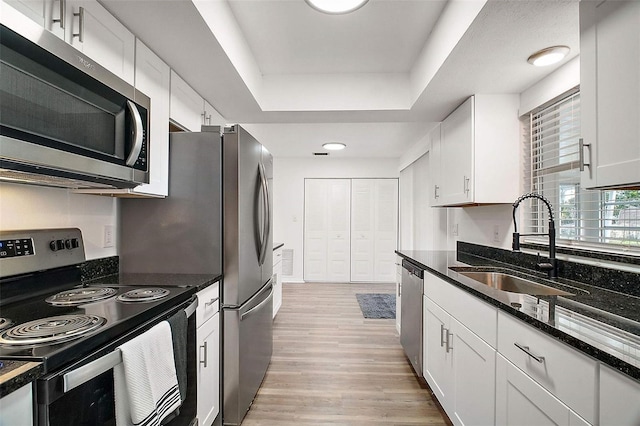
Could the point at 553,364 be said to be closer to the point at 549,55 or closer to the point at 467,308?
the point at 467,308

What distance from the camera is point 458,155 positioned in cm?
258

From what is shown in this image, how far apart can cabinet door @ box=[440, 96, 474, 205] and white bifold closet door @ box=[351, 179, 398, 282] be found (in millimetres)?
3184

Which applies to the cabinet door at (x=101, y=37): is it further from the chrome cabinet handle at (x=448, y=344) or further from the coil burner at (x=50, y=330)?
the chrome cabinet handle at (x=448, y=344)

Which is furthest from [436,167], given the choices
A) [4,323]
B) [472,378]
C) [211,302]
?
[4,323]

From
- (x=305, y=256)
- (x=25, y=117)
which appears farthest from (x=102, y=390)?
(x=305, y=256)

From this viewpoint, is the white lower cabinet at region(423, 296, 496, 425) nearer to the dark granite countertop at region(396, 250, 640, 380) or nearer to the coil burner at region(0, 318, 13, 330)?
the dark granite countertop at region(396, 250, 640, 380)

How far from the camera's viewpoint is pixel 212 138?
1.86m

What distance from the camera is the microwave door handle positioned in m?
1.36

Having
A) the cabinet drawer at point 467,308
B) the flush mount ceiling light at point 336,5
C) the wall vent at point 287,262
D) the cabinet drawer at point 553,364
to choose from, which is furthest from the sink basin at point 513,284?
the wall vent at point 287,262

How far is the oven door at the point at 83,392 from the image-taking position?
2.40 ft

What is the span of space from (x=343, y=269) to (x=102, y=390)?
5.38 meters

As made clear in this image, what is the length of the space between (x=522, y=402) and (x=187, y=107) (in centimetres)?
243

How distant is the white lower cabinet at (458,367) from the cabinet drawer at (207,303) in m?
1.36

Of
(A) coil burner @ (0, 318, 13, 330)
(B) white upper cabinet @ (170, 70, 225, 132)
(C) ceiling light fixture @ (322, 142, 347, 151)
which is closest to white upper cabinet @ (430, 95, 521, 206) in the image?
(B) white upper cabinet @ (170, 70, 225, 132)
